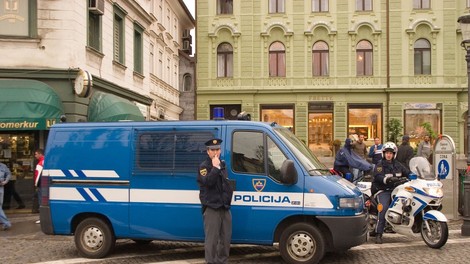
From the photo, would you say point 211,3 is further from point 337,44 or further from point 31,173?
point 31,173

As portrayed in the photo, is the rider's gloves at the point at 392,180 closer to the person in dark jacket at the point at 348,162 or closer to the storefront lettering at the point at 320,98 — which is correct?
the person in dark jacket at the point at 348,162

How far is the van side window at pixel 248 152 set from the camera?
322 inches

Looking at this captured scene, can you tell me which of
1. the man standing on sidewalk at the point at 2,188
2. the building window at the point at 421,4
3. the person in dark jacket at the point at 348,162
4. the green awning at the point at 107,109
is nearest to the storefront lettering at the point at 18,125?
the man standing on sidewalk at the point at 2,188

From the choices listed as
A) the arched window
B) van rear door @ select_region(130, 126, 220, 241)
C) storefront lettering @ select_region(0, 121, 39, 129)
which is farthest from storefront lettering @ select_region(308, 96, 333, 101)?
van rear door @ select_region(130, 126, 220, 241)

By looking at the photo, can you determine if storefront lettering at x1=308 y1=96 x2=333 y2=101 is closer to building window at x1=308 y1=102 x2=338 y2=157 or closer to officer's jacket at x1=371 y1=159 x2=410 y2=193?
building window at x1=308 y1=102 x2=338 y2=157

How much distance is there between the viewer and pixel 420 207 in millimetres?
9516

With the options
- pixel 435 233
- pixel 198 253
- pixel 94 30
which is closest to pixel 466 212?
pixel 435 233

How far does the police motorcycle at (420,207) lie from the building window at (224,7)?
2741cm

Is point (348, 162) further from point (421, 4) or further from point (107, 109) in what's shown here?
point (421, 4)

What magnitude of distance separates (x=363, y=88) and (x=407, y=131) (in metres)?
3.65

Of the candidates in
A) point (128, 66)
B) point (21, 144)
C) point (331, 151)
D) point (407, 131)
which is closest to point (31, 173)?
point (21, 144)

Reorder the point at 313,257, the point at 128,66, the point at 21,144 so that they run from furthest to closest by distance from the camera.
A: the point at 128,66 → the point at 21,144 → the point at 313,257

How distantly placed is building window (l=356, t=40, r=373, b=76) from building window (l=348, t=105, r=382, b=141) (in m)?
2.08

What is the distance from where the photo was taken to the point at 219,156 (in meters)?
8.01
